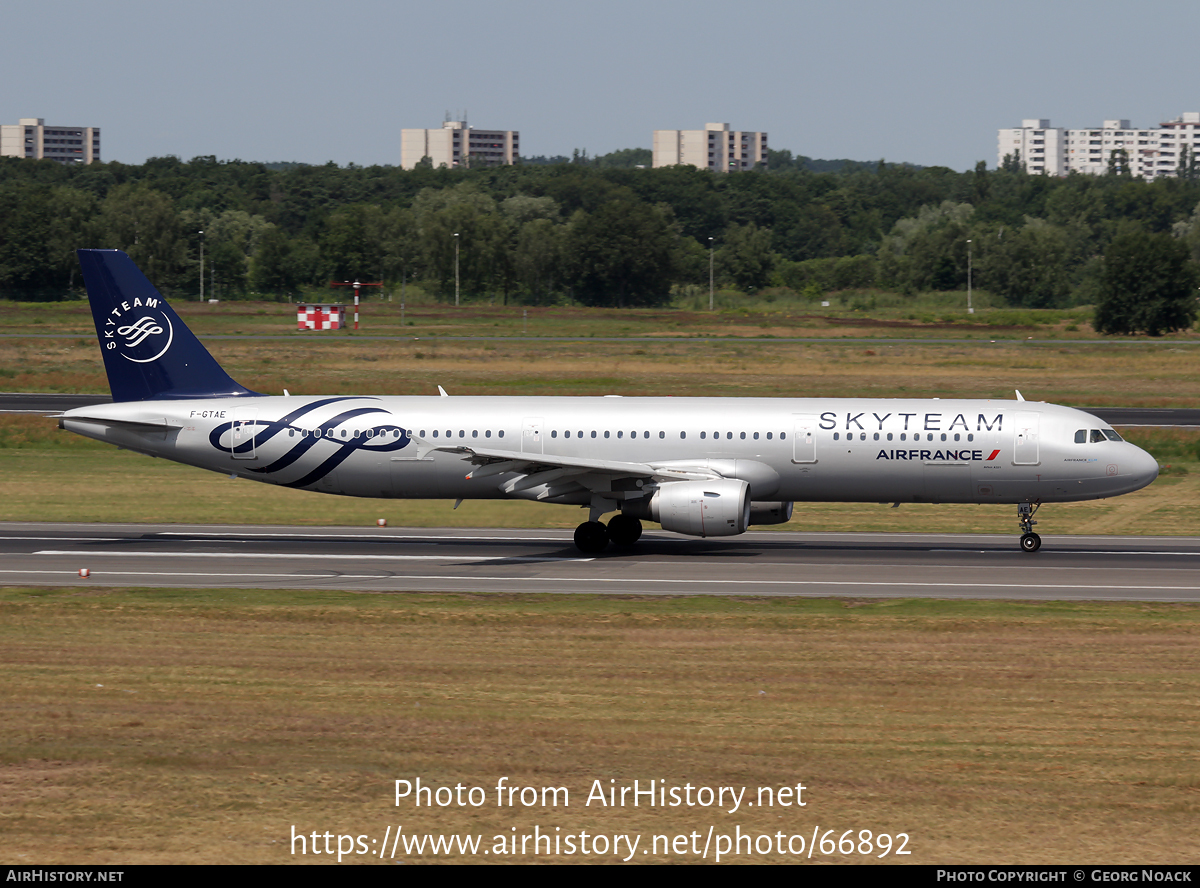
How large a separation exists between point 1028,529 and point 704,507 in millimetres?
9034

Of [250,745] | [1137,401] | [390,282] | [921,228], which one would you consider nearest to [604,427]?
[250,745]

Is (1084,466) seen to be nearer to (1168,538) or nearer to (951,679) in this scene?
(1168,538)

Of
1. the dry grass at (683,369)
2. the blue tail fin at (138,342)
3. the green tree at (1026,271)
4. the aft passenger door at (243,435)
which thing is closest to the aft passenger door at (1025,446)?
the aft passenger door at (243,435)

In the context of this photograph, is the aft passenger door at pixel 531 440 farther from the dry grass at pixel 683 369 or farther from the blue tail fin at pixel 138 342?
the dry grass at pixel 683 369

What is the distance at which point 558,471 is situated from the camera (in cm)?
3316

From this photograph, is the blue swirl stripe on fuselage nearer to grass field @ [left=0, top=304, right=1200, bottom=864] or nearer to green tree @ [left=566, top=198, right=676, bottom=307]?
grass field @ [left=0, top=304, right=1200, bottom=864]

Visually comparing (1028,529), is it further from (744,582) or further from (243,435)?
(243,435)

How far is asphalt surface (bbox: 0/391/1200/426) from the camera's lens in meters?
58.9

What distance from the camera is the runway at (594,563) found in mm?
28938

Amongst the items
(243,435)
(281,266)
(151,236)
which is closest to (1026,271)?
(281,266)

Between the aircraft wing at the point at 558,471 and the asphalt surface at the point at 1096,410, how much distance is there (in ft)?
103

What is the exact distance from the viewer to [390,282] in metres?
174

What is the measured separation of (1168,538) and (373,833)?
29490 mm

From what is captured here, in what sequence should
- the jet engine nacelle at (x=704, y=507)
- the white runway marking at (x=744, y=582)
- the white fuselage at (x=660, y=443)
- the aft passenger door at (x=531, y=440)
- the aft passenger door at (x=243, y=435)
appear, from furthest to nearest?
the aft passenger door at (x=243, y=435) → the aft passenger door at (x=531, y=440) → the white fuselage at (x=660, y=443) → the jet engine nacelle at (x=704, y=507) → the white runway marking at (x=744, y=582)
